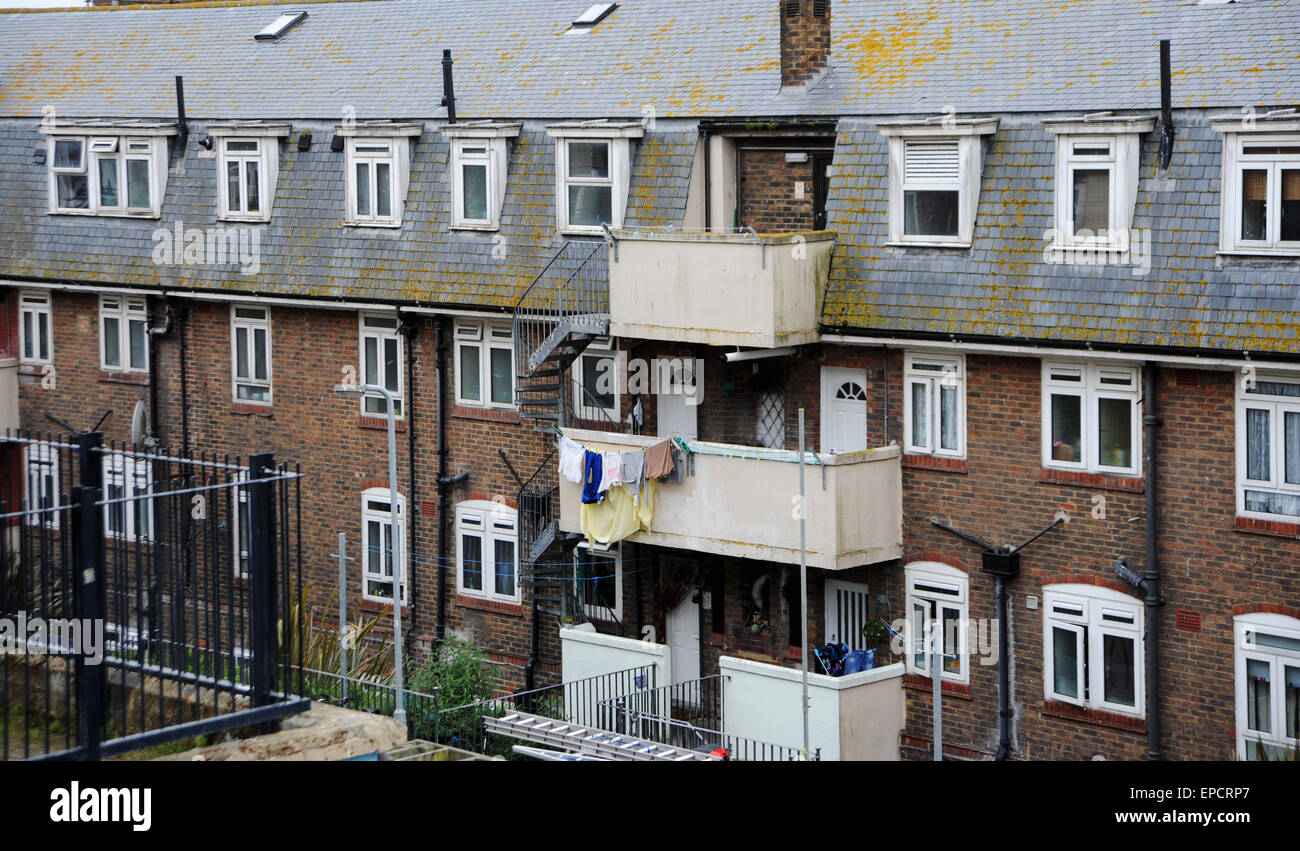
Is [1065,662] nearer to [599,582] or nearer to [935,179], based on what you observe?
[935,179]

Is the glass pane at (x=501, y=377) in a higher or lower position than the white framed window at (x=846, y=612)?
higher

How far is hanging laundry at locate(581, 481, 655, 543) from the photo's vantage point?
2816 cm

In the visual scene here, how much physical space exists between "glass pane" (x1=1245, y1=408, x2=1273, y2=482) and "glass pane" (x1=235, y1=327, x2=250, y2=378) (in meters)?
18.9

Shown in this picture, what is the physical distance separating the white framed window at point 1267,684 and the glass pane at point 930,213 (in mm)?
6596

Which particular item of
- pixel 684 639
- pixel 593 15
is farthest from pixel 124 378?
pixel 684 639

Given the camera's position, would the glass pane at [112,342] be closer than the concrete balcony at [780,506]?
No

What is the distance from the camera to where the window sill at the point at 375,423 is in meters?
32.8

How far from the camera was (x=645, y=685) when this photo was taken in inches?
1125

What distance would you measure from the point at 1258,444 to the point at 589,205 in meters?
11.3

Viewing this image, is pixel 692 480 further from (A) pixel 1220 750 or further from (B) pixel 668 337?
(A) pixel 1220 750

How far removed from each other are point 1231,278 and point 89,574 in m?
15.8

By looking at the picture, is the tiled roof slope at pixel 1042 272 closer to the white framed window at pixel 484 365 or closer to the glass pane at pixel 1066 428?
the glass pane at pixel 1066 428

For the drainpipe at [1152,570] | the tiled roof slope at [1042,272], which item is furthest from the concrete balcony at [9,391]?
the drainpipe at [1152,570]

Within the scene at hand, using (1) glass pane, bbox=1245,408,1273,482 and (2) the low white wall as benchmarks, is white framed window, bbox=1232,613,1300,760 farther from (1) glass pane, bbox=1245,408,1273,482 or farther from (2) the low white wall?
(2) the low white wall
